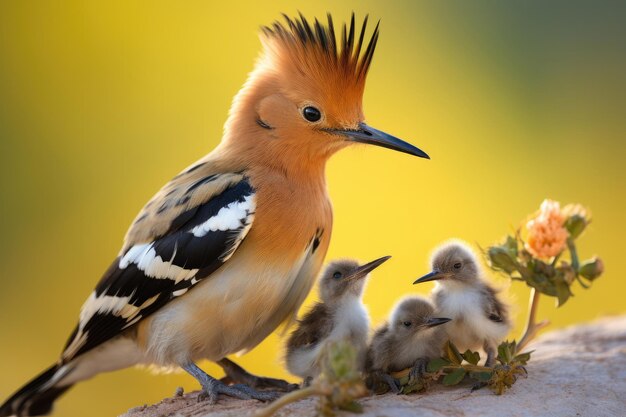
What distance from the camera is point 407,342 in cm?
458

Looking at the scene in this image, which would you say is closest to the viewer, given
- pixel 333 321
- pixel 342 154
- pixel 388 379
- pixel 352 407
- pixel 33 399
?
pixel 352 407

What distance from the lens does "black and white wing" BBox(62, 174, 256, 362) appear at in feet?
15.3

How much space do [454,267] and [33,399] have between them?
7.96 feet

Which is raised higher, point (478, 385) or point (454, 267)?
point (454, 267)

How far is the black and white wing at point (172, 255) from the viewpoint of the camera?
4.66 m

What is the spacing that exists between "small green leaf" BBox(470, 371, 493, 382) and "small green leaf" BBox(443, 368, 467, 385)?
11 centimetres

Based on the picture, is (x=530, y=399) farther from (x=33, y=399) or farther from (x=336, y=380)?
(x=33, y=399)

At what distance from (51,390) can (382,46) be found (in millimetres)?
5589

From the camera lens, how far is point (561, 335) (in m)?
6.25

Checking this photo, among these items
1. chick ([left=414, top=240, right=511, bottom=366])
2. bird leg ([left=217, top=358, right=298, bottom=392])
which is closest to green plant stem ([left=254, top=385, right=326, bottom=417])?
chick ([left=414, top=240, right=511, bottom=366])

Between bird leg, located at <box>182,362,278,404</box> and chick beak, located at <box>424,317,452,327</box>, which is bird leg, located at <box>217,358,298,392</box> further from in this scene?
chick beak, located at <box>424,317,452,327</box>

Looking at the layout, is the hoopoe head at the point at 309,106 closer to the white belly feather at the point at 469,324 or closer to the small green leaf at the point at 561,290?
the white belly feather at the point at 469,324

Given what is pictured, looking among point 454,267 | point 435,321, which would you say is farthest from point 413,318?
point 454,267

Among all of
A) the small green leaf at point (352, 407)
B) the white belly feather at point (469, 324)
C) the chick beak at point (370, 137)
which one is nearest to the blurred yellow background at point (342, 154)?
A: the chick beak at point (370, 137)
